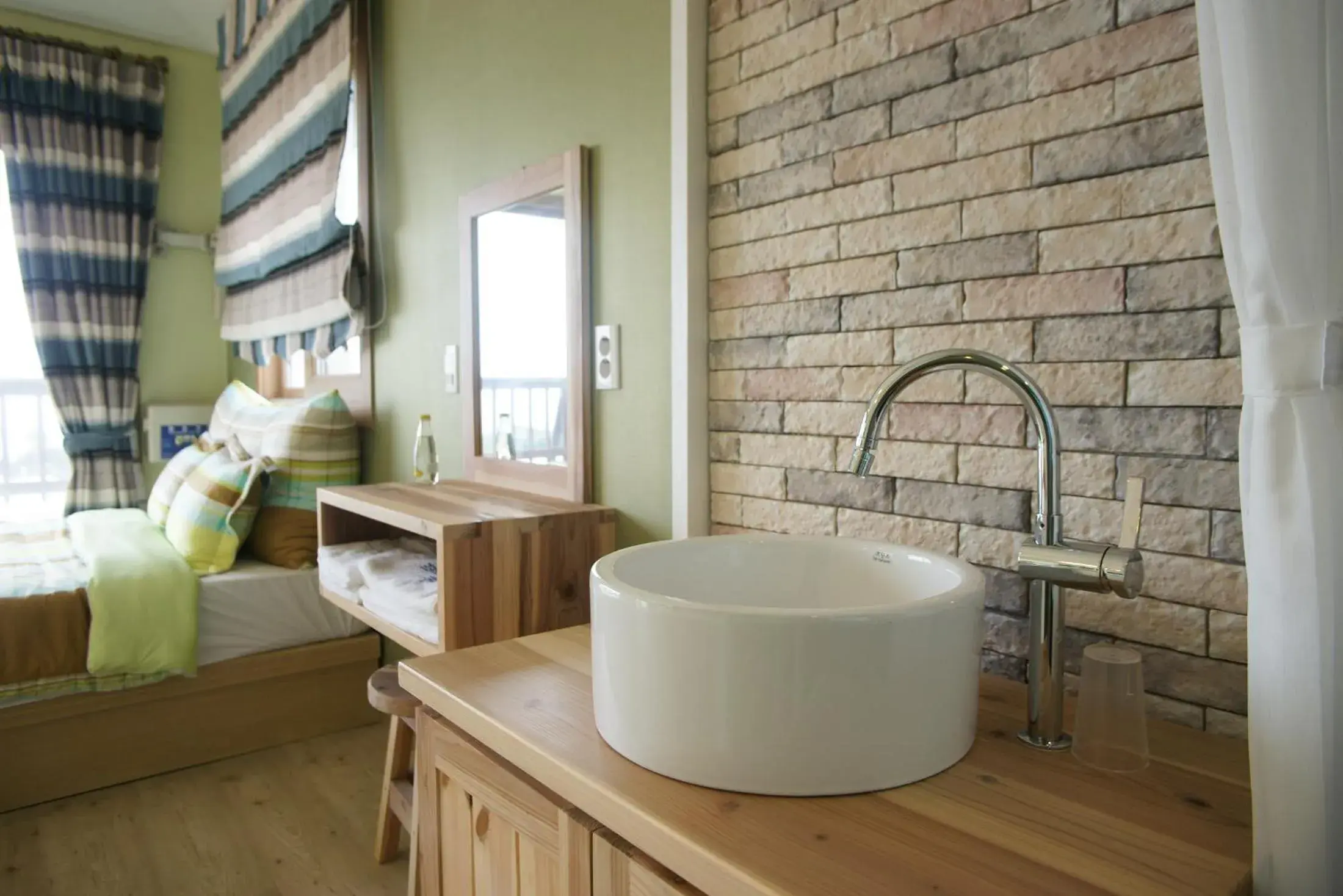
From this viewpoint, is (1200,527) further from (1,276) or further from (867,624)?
(1,276)

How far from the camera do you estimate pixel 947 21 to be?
41.3 inches

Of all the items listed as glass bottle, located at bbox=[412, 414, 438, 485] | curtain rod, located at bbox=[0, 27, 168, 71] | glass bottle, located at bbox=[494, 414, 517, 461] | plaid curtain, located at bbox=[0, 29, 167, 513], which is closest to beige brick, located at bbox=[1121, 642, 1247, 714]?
glass bottle, located at bbox=[494, 414, 517, 461]

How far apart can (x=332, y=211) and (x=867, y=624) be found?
241 centimetres

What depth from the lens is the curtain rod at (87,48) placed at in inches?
135

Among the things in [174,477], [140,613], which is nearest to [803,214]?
[140,613]

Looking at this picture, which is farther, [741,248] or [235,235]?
[235,235]

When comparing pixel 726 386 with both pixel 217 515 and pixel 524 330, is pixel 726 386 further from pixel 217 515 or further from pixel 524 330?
pixel 217 515

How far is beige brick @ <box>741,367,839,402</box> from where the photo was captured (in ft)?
4.00

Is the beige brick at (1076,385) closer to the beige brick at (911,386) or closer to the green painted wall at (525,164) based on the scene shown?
the beige brick at (911,386)

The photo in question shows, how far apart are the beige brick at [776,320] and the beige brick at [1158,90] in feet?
1.38

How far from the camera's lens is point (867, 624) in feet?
2.31

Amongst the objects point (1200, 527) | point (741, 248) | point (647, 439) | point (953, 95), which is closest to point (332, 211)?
point (647, 439)

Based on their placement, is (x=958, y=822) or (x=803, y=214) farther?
(x=803, y=214)

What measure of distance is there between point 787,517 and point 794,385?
200 millimetres
